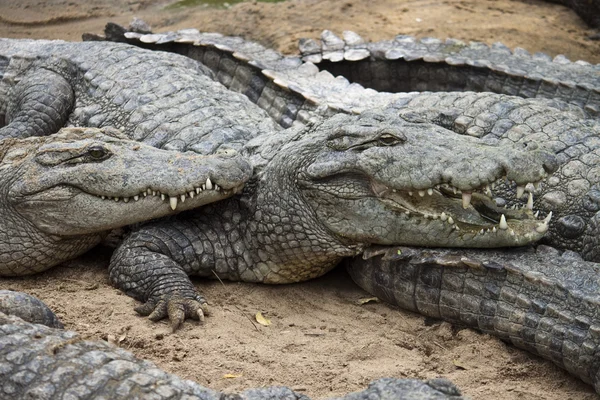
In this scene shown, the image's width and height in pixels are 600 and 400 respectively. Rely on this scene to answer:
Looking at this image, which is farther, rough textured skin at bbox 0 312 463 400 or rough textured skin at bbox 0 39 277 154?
rough textured skin at bbox 0 39 277 154

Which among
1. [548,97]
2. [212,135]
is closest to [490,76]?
[548,97]

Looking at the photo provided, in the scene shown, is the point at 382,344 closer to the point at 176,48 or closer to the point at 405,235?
the point at 405,235

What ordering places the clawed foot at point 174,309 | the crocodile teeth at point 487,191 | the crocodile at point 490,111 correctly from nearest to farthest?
the crocodile teeth at point 487,191 → the clawed foot at point 174,309 → the crocodile at point 490,111

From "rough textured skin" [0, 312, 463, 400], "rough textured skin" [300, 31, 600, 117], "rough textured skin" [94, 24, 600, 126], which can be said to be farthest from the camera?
"rough textured skin" [300, 31, 600, 117]

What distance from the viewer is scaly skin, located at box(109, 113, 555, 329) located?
3.80 metres

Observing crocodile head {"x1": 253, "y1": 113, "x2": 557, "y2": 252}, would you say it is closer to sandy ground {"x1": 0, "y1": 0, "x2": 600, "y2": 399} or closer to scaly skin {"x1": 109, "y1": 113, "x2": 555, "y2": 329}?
scaly skin {"x1": 109, "y1": 113, "x2": 555, "y2": 329}

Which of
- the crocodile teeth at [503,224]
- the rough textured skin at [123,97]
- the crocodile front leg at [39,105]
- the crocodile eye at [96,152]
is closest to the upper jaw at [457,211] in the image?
the crocodile teeth at [503,224]

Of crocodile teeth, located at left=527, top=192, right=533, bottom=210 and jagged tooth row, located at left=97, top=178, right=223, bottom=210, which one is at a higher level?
crocodile teeth, located at left=527, top=192, right=533, bottom=210

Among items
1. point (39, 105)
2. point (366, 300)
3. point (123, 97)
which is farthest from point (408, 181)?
point (39, 105)

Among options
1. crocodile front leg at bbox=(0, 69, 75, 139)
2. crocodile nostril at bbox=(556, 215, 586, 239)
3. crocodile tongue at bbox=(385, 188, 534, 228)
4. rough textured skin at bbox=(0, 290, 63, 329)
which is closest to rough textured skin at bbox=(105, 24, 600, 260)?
crocodile nostril at bbox=(556, 215, 586, 239)

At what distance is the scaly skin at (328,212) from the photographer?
3801 millimetres

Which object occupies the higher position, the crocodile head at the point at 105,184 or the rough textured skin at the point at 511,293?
the crocodile head at the point at 105,184

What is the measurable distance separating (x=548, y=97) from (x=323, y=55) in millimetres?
1535

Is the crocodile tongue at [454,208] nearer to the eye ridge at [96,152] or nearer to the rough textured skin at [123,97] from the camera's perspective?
the rough textured skin at [123,97]
